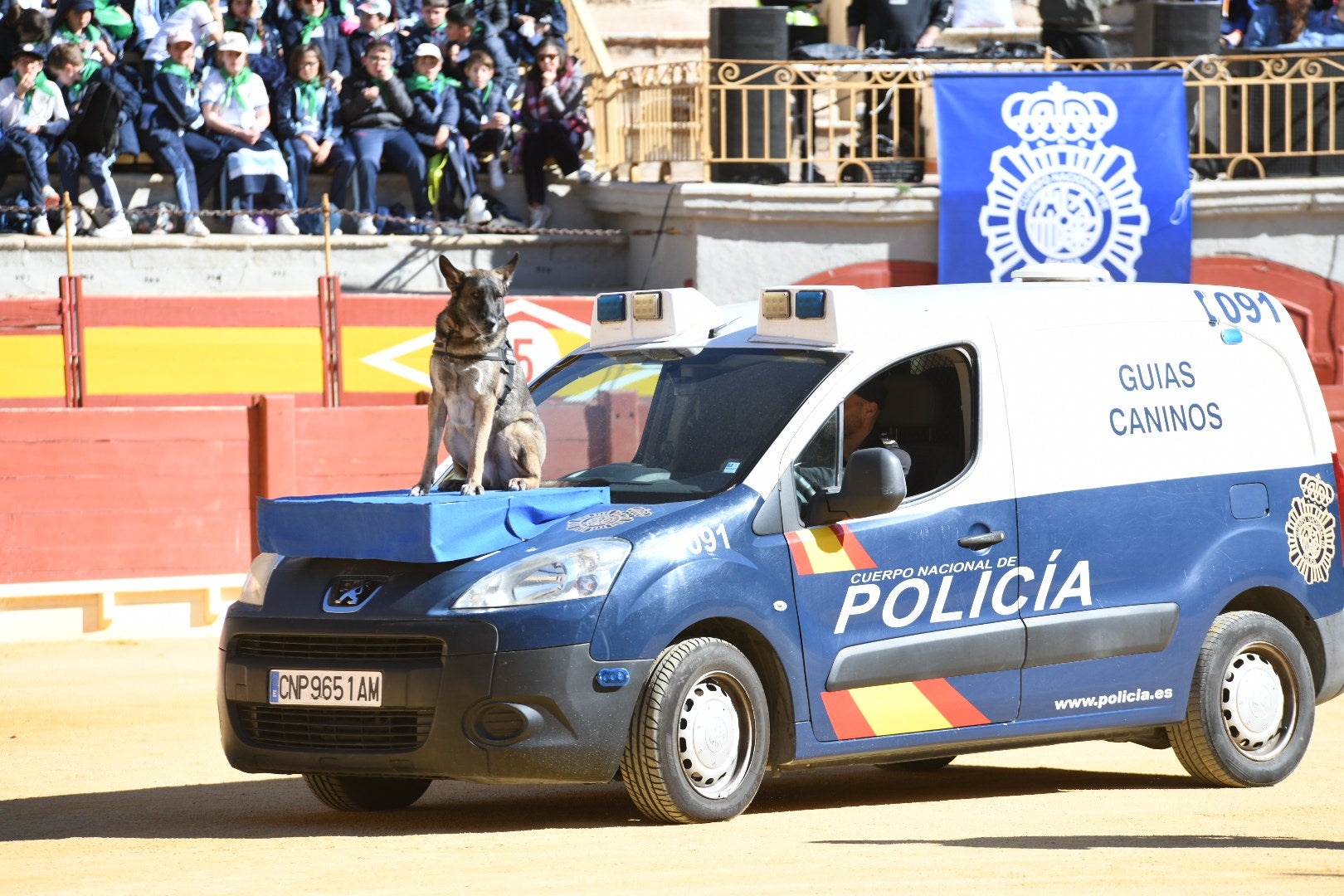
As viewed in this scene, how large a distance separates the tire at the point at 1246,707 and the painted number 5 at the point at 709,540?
243 centimetres

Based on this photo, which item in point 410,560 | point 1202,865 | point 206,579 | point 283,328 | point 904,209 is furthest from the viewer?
point 904,209

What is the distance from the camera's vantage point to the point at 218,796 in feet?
28.0

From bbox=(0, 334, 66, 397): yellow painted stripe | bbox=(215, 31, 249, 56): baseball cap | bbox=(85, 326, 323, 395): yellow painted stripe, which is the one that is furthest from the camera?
bbox=(215, 31, 249, 56): baseball cap

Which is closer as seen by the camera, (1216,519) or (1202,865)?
(1202,865)

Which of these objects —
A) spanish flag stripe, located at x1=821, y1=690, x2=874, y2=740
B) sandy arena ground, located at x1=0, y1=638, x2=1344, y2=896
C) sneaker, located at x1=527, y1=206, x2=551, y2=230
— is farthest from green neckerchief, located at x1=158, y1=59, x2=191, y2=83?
spanish flag stripe, located at x1=821, y1=690, x2=874, y2=740

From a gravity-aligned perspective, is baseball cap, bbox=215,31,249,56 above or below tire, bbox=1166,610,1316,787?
above

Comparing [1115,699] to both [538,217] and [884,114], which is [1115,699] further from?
[538,217]

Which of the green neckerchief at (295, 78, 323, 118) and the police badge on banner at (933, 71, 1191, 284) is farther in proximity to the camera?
the green neckerchief at (295, 78, 323, 118)

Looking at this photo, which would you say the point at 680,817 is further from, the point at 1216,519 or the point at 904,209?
the point at 904,209

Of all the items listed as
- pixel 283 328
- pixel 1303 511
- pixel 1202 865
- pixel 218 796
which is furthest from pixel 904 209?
pixel 1202 865

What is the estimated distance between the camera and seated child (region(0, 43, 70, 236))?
55.3 feet

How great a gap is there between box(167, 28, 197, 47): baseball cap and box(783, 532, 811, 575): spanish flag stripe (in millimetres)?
11665

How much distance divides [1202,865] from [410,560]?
2705 millimetres

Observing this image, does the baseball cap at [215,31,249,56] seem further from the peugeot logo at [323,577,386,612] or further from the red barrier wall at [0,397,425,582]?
the peugeot logo at [323,577,386,612]
